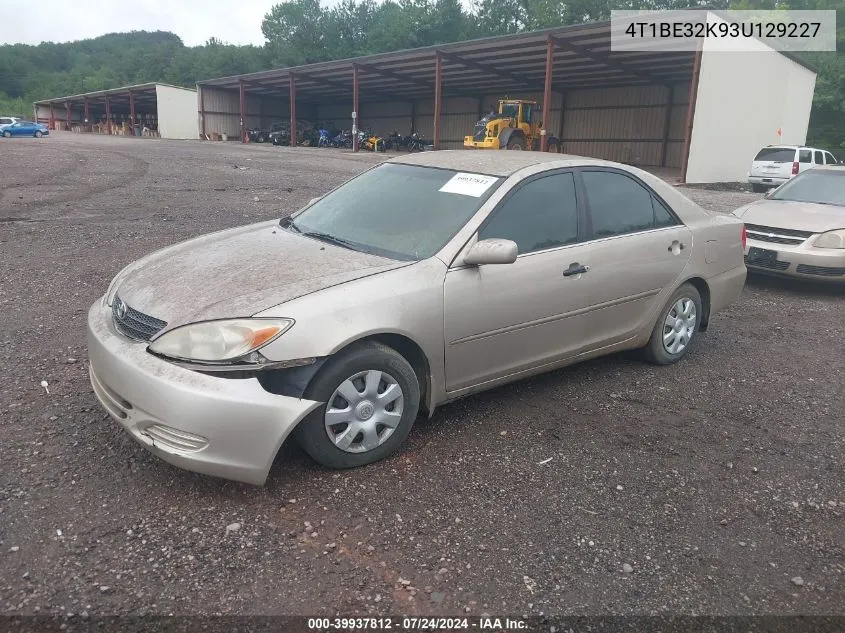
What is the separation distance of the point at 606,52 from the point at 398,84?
581 inches

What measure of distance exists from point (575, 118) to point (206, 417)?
3580cm

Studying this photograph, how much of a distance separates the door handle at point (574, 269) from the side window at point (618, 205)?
11.6 inches

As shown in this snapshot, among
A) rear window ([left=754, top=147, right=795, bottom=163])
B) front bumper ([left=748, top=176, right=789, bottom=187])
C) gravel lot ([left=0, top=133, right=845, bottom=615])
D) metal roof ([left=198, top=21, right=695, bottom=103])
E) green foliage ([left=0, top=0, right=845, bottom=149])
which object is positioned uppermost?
green foliage ([left=0, top=0, right=845, bottom=149])

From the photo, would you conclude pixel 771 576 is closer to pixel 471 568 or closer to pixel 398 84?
pixel 471 568

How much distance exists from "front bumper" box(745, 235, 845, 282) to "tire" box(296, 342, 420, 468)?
585 centimetres

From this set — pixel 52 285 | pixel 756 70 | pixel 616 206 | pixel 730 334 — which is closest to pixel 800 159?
pixel 756 70

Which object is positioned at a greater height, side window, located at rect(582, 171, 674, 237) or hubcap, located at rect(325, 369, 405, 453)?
side window, located at rect(582, 171, 674, 237)

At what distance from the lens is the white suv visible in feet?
66.0

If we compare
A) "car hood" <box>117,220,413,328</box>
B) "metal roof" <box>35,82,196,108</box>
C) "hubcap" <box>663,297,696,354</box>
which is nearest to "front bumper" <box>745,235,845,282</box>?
"hubcap" <box>663,297,696,354</box>

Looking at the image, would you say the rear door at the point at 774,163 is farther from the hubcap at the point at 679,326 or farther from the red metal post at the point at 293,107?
the red metal post at the point at 293,107

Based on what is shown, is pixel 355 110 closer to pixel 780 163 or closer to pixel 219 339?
pixel 780 163

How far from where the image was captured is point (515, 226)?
12.3 feet

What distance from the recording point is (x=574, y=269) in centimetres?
391

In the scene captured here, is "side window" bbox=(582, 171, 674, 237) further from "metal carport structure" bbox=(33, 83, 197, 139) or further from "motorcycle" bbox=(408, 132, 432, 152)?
"metal carport structure" bbox=(33, 83, 197, 139)
